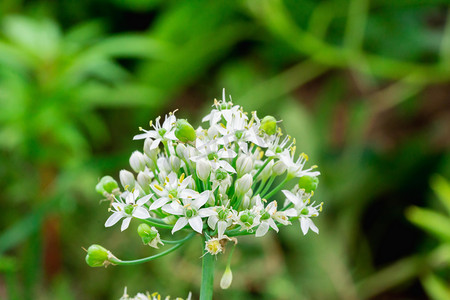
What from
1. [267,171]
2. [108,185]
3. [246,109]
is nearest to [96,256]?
[108,185]

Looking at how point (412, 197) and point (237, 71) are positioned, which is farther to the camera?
point (237, 71)

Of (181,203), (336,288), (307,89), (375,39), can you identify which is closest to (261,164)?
(181,203)

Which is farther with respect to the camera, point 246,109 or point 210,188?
point 246,109

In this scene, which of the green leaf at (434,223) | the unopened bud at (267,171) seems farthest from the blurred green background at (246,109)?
the unopened bud at (267,171)

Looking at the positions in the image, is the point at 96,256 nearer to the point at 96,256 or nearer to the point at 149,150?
the point at 96,256

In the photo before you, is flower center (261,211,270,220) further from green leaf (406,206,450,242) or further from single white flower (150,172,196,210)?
green leaf (406,206,450,242)

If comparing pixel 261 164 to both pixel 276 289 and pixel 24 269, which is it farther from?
pixel 276 289

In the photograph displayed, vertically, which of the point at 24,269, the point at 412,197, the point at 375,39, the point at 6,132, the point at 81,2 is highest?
the point at 81,2

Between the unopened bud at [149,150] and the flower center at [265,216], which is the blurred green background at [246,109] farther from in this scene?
the flower center at [265,216]
